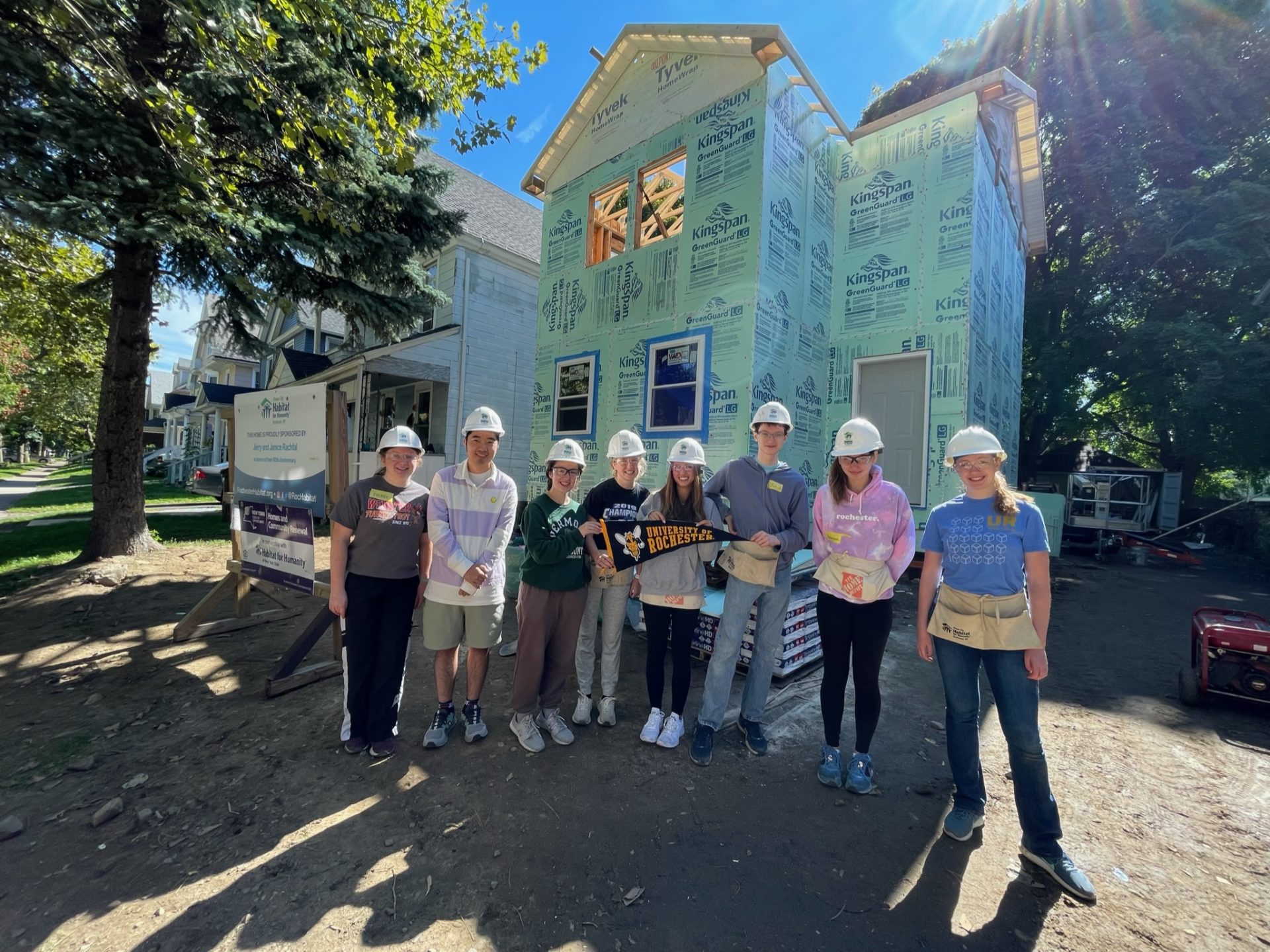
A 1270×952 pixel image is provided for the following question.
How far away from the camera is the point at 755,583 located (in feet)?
11.5

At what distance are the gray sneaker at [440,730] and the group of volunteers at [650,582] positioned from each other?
1cm

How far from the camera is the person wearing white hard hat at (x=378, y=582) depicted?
341 centimetres

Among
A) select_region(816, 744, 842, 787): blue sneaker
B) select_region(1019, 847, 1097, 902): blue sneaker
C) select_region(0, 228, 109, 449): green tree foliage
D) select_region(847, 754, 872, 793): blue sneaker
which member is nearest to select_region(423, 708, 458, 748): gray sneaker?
select_region(816, 744, 842, 787): blue sneaker

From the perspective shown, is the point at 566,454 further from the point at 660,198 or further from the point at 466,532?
the point at 660,198

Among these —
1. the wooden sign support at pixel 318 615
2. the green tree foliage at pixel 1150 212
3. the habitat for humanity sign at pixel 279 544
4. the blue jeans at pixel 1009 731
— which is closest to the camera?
the blue jeans at pixel 1009 731

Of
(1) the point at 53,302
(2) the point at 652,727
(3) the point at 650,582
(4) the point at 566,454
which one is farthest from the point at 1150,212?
(1) the point at 53,302

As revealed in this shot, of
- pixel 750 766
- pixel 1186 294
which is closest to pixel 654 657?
pixel 750 766

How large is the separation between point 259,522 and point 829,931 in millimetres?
5394

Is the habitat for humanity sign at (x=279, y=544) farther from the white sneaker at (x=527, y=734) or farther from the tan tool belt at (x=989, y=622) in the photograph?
the tan tool belt at (x=989, y=622)

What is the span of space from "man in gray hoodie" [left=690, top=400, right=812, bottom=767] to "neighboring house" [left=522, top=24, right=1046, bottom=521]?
3.42 meters

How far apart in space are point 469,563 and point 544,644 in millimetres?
768

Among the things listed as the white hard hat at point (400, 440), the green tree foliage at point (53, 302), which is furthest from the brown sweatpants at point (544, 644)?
the green tree foliage at point (53, 302)

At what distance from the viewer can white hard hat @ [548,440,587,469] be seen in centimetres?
356

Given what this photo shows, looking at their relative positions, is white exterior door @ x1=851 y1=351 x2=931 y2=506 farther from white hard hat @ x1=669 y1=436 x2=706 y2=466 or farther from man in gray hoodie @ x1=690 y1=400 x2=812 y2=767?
white hard hat @ x1=669 y1=436 x2=706 y2=466
